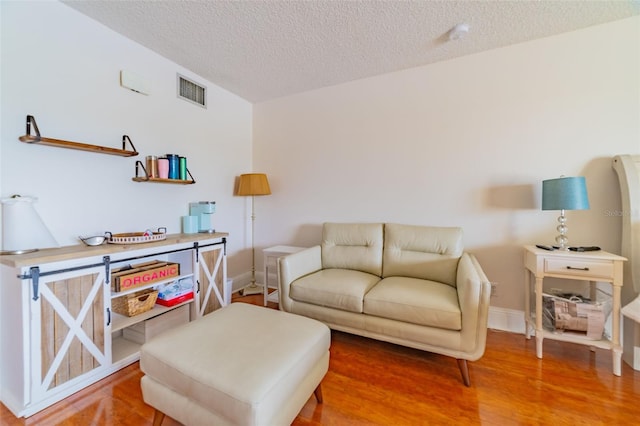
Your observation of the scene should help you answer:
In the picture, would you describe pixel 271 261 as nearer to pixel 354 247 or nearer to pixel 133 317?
pixel 354 247

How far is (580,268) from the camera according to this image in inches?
67.6

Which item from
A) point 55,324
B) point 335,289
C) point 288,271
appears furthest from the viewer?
point 288,271

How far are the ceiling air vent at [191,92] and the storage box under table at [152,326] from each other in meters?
2.03

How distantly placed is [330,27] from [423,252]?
1980 millimetres

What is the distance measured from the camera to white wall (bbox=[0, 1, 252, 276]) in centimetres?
155

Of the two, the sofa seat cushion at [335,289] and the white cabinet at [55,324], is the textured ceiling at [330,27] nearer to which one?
the white cabinet at [55,324]

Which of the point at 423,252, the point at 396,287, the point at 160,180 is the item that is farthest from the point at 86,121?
the point at 423,252

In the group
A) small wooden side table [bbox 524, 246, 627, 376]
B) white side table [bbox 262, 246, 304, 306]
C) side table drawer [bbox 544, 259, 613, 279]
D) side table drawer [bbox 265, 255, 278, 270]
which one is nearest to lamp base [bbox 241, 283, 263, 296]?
white side table [bbox 262, 246, 304, 306]

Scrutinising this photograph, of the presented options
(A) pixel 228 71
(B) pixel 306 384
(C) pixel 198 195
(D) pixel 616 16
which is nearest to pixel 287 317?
(B) pixel 306 384

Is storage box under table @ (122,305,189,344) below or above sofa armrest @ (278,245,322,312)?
below

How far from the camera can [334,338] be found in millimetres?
2111

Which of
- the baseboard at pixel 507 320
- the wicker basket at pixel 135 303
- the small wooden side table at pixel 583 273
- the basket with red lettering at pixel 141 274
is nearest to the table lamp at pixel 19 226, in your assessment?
the basket with red lettering at pixel 141 274

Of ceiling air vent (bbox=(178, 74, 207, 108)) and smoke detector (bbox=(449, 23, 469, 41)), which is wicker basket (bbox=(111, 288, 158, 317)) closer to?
ceiling air vent (bbox=(178, 74, 207, 108))

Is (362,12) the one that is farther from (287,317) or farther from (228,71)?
(287,317)
